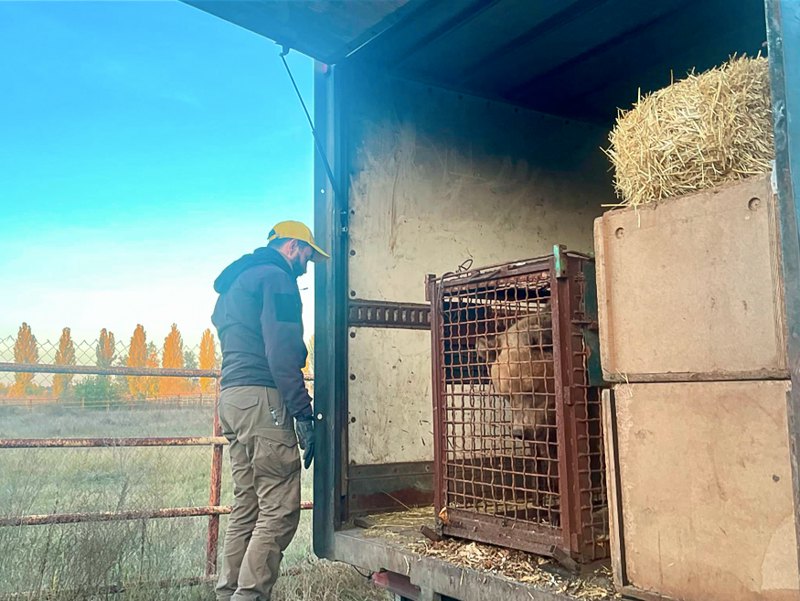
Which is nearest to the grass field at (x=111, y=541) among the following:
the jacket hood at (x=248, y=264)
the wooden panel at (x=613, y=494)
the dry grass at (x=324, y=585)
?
the dry grass at (x=324, y=585)

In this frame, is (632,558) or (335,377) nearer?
(632,558)

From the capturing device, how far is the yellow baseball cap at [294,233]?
3956mm

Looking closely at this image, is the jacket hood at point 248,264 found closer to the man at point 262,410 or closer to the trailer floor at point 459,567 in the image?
the man at point 262,410

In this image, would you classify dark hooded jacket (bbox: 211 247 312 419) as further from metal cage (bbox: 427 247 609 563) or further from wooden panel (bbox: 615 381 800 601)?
wooden panel (bbox: 615 381 800 601)

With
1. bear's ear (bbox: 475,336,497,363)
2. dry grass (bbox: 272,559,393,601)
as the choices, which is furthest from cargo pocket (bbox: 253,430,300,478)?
dry grass (bbox: 272,559,393,601)

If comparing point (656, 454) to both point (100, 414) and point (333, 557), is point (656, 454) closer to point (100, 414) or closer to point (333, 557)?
point (333, 557)

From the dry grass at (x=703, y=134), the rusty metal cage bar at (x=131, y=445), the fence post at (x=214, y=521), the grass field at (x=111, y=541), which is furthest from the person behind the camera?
the fence post at (x=214, y=521)

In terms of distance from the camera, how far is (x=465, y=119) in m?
4.64

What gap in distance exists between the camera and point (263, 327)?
12.2ft

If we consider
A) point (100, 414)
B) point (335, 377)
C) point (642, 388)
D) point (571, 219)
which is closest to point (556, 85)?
point (571, 219)

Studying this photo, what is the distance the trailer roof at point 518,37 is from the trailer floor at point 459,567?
2415mm

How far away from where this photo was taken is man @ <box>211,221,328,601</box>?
11.9 ft

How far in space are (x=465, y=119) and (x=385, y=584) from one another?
9.70ft

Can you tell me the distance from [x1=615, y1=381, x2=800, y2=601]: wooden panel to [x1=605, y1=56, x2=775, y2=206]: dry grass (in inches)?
25.0
